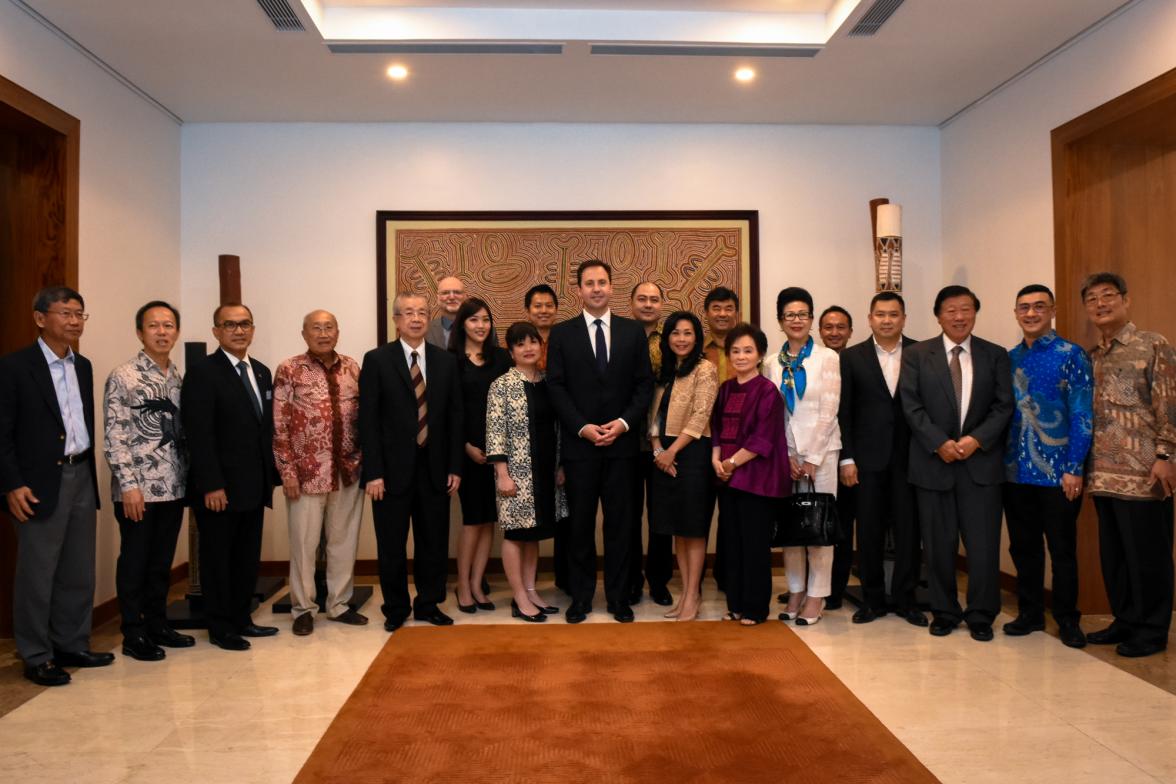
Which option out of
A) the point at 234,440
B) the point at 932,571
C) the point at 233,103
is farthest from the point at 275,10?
the point at 932,571

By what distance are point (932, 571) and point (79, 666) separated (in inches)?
154

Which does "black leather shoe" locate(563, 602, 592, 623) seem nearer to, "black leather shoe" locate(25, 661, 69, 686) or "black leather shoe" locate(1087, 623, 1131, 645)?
"black leather shoe" locate(25, 661, 69, 686)

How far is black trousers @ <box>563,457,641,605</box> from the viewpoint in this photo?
169 inches

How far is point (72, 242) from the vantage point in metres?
4.35

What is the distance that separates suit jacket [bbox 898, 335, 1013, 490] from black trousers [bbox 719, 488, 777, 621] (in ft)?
2.51

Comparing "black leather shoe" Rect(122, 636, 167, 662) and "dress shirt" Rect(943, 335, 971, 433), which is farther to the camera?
"dress shirt" Rect(943, 335, 971, 433)

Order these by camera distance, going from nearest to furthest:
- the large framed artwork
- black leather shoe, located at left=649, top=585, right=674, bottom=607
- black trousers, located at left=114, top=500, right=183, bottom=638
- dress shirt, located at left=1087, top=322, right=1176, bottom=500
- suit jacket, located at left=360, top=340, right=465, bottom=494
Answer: dress shirt, located at left=1087, top=322, right=1176, bottom=500
black trousers, located at left=114, top=500, right=183, bottom=638
suit jacket, located at left=360, top=340, right=465, bottom=494
black leather shoe, located at left=649, top=585, right=674, bottom=607
the large framed artwork

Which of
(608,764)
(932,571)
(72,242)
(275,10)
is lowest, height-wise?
(608,764)

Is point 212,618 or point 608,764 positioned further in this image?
point 212,618

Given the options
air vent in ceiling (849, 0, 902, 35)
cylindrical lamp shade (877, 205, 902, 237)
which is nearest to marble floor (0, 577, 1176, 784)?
cylindrical lamp shade (877, 205, 902, 237)

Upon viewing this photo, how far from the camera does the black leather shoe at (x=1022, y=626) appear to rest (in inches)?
160

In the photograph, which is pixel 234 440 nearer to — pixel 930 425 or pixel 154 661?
pixel 154 661

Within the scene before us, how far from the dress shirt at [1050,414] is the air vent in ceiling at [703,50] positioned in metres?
1.96

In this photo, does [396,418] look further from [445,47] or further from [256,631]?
[445,47]
